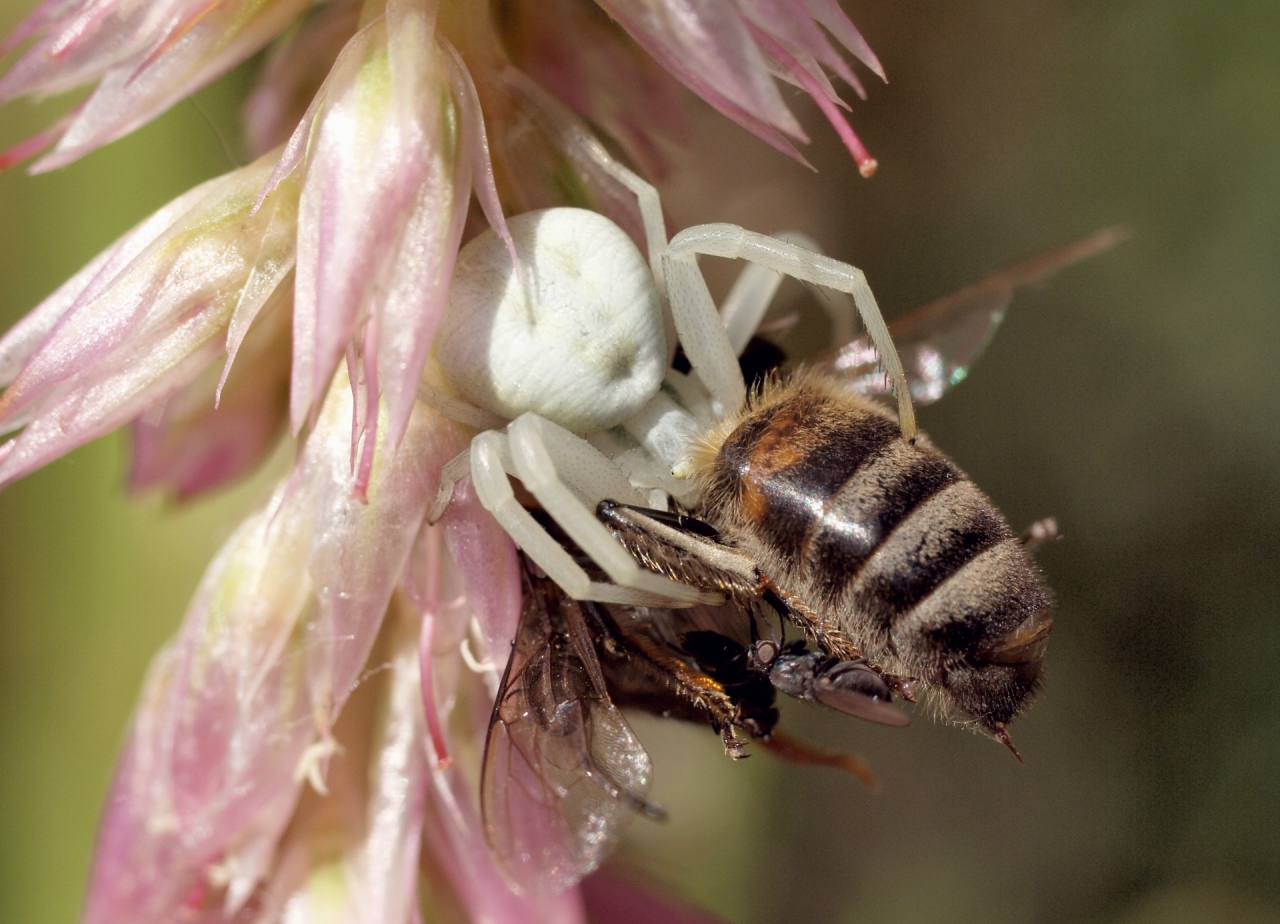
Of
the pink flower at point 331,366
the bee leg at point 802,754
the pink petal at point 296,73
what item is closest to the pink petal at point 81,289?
the pink flower at point 331,366

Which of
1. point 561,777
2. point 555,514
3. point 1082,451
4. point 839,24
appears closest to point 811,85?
point 839,24

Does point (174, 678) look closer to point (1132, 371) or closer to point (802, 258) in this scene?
point (802, 258)

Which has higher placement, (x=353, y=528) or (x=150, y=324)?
(x=150, y=324)

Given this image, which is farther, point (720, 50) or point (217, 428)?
point (217, 428)

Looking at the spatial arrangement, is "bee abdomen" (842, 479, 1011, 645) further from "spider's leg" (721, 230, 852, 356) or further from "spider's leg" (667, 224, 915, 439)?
"spider's leg" (721, 230, 852, 356)

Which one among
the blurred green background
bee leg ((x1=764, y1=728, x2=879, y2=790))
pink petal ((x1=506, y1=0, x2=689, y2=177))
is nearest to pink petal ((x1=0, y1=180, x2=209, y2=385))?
pink petal ((x1=506, y1=0, x2=689, y2=177))

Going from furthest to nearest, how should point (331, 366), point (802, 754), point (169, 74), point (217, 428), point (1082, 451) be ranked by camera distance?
point (1082, 451), point (217, 428), point (802, 754), point (169, 74), point (331, 366)

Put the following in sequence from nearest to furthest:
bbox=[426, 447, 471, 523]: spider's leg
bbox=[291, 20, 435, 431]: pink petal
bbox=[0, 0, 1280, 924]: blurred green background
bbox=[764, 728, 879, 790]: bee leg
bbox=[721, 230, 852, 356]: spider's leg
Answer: bbox=[291, 20, 435, 431]: pink petal
bbox=[426, 447, 471, 523]: spider's leg
bbox=[764, 728, 879, 790]: bee leg
bbox=[721, 230, 852, 356]: spider's leg
bbox=[0, 0, 1280, 924]: blurred green background

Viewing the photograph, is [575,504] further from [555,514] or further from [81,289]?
[81,289]
